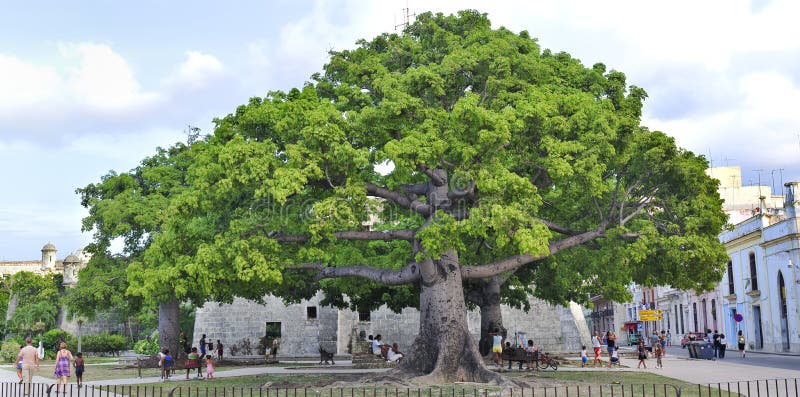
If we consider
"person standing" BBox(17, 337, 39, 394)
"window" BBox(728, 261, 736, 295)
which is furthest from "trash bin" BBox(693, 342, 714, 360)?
"person standing" BBox(17, 337, 39, 394)

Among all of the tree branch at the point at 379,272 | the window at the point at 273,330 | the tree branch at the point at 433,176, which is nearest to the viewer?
the tree branch at the point at 433,176

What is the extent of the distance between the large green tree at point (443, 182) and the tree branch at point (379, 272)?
64mm

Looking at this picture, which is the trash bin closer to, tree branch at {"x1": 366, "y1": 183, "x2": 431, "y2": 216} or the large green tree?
the large green tree

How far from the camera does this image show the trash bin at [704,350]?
3288 centimetres

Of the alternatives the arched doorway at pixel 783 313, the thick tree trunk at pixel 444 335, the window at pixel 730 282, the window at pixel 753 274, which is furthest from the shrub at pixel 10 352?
the window at pixel 730 282

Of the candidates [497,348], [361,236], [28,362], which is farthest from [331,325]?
[28,362]

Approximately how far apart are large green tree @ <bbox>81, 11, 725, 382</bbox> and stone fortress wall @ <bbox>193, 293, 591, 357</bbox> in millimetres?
20177

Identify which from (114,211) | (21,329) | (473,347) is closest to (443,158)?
(473,347)

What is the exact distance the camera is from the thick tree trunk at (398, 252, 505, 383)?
19547mm

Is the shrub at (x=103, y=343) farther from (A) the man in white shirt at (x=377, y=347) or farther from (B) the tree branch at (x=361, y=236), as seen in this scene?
(B) the tree branch at (x=361, y=236)

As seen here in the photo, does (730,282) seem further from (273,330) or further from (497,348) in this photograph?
(497,348)

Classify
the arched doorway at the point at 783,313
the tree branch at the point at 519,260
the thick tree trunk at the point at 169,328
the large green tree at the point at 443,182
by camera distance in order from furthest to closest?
1. the arched doorway at the point at 783,313
2. the thick tree trunk at the point at 169,328
3. the tree branch at the point at 519,260
4. the large green tree at the point at 443,182

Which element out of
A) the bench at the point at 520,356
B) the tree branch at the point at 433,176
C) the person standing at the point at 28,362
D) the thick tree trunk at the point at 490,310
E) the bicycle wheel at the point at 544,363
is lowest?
the bicycle wheel at the point at 544,363

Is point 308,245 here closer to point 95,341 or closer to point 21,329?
point 95,341
